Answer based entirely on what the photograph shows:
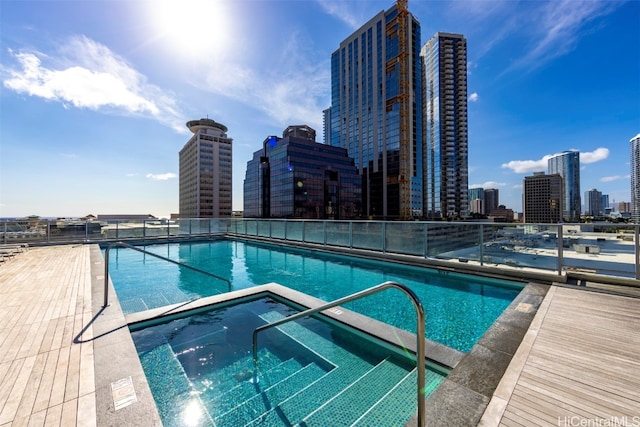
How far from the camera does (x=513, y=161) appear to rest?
61.2 meters

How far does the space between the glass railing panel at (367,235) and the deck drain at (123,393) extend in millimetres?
7301

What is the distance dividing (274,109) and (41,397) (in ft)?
88.6

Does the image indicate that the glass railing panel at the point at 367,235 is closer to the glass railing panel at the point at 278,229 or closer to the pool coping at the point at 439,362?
the glass railing panel at the point at 278,229

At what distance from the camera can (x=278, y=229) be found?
513 inches

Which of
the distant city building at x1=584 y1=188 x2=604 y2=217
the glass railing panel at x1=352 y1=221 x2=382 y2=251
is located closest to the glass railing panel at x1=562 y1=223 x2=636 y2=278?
the glass railing panel at x1=352 y1=221 x2=382 y2=251

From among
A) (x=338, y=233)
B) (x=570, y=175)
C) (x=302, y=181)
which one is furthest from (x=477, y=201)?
(x=338, y=233)

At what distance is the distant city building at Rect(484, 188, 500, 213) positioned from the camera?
470 ft

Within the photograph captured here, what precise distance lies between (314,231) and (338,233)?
1.41 metres

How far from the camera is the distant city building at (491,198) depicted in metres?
143

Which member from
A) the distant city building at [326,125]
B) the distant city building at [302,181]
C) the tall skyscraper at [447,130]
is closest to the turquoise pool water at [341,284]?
the distant city building at [302,181]

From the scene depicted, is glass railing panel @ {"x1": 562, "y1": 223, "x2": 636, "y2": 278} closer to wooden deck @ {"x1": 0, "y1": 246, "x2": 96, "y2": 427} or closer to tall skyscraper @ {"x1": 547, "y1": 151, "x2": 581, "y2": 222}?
wooden deck @ {"x1": 0, "y1": 246, "x2": 96, "y2": 427}

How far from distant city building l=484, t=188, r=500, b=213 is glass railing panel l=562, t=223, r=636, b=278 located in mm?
164165

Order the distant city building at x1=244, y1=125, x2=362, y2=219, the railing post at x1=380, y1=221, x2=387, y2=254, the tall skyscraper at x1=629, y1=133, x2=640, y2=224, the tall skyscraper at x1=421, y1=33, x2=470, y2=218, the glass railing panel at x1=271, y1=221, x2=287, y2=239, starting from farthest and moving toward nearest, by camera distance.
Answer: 1. the tall skyscraper at x1=421, y1=33, x2=470, y2=218
2. the tall skyscraper at x1=629, y1=133, x2=640, y2=224
3. the distant city building at x1=244, y1=125, x2=362, y2=219
4. the glass railing panel at x1=271, y1=221, x2=287, y2=239
5. the railing post at x1=380, y1=221, x2=387, y2=254

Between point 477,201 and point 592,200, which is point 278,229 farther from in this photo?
point 592,200
